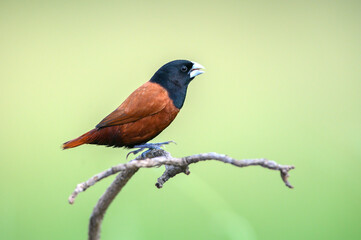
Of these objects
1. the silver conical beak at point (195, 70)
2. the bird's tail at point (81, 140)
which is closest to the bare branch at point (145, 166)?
the bird's tail at point (81, 140)

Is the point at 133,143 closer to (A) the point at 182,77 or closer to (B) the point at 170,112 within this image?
(B) the point at 170,112

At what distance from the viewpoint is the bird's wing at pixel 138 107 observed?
187 centimetres

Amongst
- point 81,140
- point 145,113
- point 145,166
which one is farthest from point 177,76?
point 145,166

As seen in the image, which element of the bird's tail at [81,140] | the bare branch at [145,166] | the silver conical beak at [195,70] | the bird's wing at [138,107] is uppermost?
the silver conical beak at [195,70]

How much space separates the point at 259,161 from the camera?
128 cm

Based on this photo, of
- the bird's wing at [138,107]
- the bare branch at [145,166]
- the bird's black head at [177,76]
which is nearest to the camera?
the bare branch at [145,166]

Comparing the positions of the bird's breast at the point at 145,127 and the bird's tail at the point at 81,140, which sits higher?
the bird's tail at the point at 81,140

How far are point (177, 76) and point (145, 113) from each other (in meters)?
0.27

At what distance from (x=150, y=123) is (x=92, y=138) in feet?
0.93

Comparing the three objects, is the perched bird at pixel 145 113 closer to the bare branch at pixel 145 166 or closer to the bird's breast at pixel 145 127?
the bird's breast at pixel 145 127

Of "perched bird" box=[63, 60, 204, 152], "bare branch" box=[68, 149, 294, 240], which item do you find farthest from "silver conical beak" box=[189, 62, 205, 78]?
"bare branch" box=[68, 149, 294, 240]

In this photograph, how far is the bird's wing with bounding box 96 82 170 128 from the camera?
1874mm

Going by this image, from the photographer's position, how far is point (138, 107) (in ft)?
6.29

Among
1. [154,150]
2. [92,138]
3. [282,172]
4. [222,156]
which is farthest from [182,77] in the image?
[282,172]
